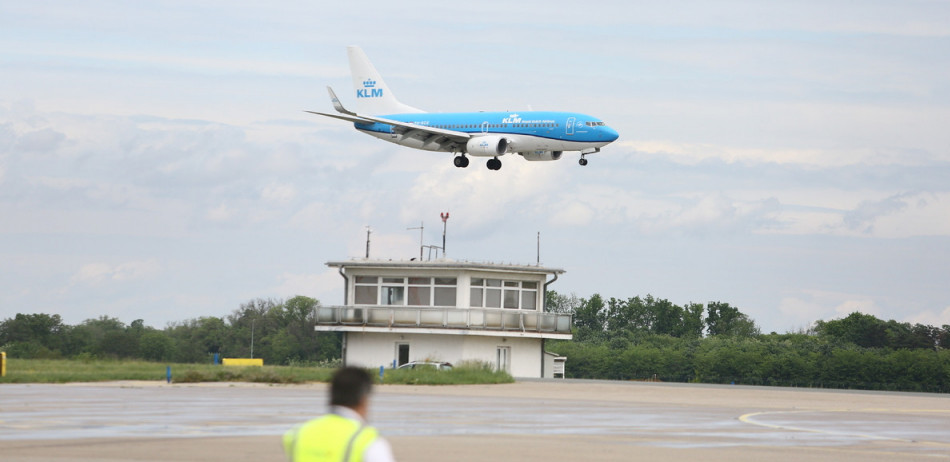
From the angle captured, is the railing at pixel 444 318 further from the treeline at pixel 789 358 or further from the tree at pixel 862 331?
the tree at pixel 862 331

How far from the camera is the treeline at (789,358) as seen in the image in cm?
7162

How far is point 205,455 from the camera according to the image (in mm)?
15633

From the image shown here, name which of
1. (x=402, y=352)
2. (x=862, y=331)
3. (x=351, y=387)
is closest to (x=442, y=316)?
(x=402, y=352)

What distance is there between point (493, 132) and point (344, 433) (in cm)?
5755

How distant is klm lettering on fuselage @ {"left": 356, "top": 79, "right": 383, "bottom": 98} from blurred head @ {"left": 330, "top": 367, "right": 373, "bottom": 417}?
7203 cm

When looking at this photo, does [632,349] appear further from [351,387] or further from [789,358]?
[351,387]

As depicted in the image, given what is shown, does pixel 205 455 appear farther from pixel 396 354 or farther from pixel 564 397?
pixel 396 354

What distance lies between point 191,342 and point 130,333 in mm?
10927

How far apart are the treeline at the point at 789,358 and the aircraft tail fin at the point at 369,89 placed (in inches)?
Answer: 853

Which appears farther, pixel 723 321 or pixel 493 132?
pixel 723 321

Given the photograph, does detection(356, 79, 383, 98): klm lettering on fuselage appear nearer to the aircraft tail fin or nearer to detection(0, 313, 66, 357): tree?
the aircraft tail fin

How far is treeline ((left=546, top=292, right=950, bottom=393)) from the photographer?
71.6m

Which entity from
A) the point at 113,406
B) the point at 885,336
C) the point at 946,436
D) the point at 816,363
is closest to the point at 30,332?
the point at 816,363

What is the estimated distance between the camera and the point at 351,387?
6.78 metres
